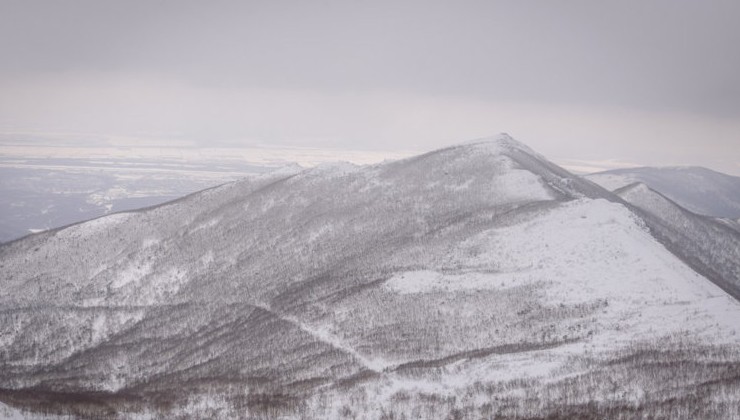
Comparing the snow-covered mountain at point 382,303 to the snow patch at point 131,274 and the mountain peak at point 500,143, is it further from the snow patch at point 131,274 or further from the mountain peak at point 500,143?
the mountain peak at point 500,143

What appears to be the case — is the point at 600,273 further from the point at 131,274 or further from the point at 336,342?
the point at 131,274

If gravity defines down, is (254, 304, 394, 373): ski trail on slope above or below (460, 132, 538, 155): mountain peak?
below

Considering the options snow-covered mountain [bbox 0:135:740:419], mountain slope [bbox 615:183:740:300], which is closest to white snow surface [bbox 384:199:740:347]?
snow-covered mountain [bbox 0:135:740:419]

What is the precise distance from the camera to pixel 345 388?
6725 centimetres

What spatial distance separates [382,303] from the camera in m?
91.8

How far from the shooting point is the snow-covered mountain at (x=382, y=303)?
6153 centimetres

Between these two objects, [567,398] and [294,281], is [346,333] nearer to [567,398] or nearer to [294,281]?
[294,281]

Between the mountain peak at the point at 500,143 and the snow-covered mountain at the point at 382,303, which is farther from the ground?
the mountain peak at the point at 500,143

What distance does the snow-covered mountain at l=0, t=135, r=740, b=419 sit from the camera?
202 feet

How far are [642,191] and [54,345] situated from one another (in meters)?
154

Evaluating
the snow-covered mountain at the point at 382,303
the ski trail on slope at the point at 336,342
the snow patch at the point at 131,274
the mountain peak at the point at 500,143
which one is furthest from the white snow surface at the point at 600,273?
the snow patch at the point at 131,274

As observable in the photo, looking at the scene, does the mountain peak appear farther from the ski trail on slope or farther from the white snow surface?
the ski trail on slope

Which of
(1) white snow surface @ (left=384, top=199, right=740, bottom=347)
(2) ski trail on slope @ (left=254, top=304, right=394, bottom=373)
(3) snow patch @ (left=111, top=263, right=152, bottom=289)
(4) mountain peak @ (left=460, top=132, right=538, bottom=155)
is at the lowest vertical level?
(3) snow patch @ (left=111, top=263, right=152, bottom=289)

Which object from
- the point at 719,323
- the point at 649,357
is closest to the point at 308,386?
the point at 649,357
